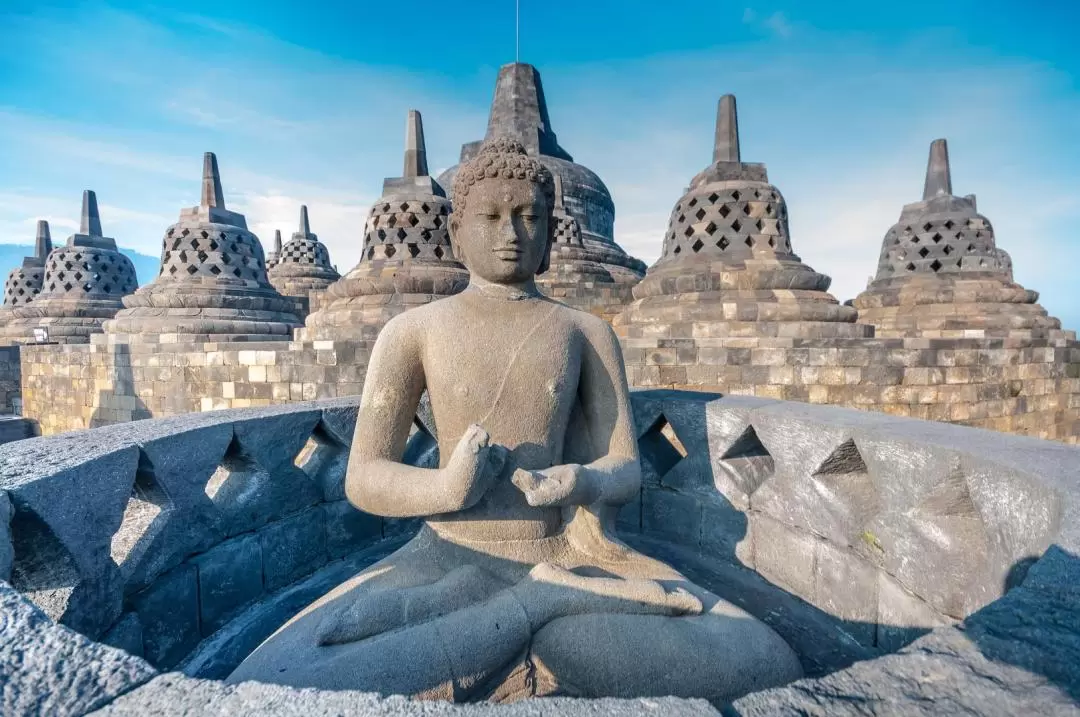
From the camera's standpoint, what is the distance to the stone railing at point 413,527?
1.37m

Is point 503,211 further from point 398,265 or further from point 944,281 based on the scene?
point 944,281

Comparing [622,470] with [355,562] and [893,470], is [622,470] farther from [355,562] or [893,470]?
[355,562]

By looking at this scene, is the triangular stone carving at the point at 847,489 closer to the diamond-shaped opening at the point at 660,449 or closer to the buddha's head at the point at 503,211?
the diamond-shaped opening at the point at 660,449

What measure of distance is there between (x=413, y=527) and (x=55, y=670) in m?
2.56

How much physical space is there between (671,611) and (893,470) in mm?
1079

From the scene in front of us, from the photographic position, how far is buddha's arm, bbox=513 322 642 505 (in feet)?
6.01

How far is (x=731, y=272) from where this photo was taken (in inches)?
238

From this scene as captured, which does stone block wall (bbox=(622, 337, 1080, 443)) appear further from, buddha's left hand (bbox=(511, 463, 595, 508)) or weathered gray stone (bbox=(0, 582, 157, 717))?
weathered gray stone (bbox=(0, 582, 157, 717))

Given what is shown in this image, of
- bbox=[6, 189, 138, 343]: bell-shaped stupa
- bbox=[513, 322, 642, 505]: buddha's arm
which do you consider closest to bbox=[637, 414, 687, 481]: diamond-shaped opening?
bbox=[513, 322, 642, 505]: buddha's arm

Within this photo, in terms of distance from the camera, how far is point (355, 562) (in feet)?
9.84

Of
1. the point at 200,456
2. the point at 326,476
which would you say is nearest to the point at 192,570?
the point at 200,456

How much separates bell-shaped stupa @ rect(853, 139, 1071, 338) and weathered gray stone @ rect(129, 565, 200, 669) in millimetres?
10215

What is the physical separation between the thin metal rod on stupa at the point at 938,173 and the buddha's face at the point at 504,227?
11.7 m

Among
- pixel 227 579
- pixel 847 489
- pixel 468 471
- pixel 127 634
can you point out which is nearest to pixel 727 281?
pixel 847 489
